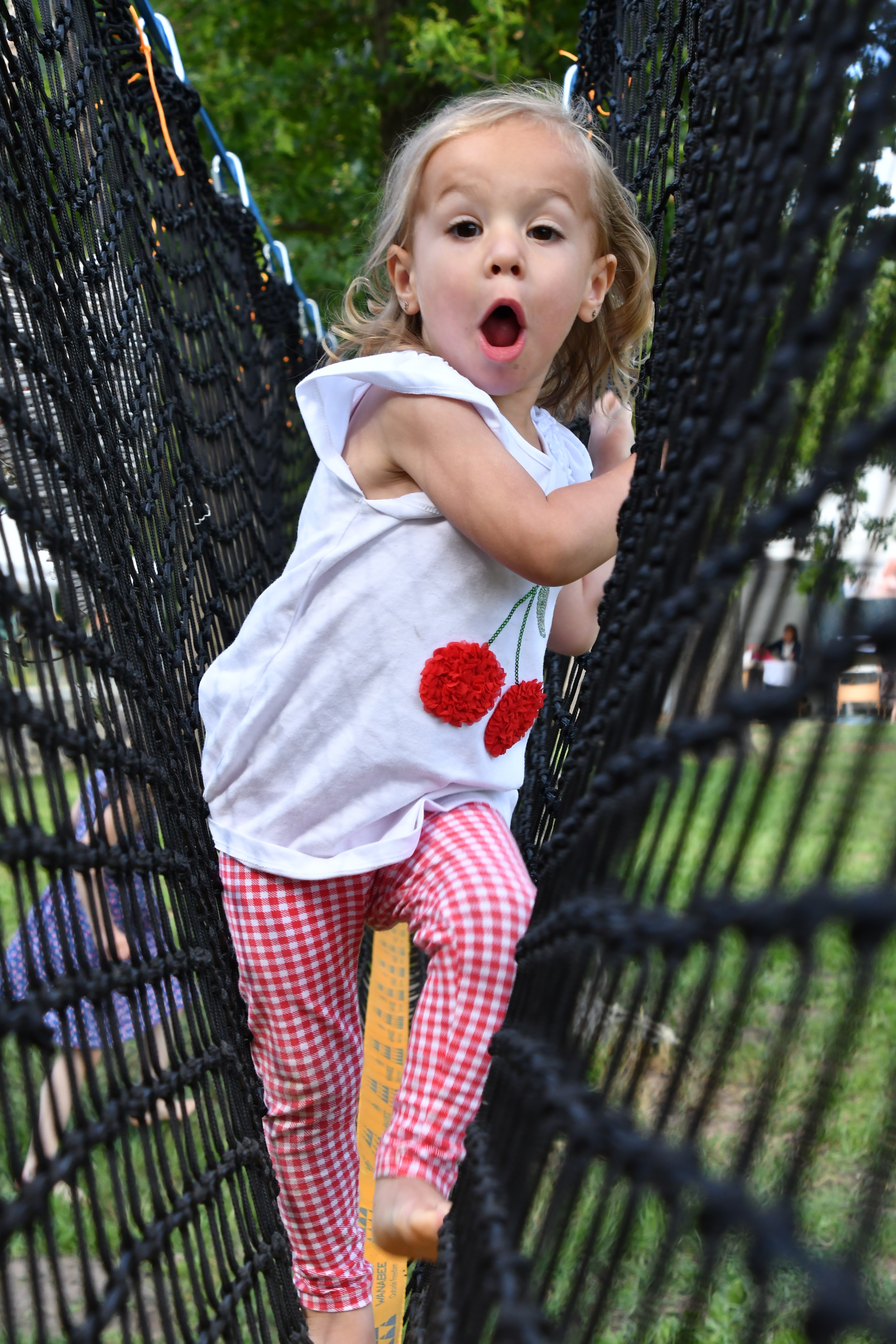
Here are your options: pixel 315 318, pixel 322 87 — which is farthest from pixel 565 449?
pixel 322 87

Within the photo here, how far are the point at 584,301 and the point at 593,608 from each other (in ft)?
1.01

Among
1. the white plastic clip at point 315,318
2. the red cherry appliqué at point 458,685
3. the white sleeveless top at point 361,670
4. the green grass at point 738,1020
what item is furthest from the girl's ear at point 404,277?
the white plastic clip at point 315,318

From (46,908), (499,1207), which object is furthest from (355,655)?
(46,908)

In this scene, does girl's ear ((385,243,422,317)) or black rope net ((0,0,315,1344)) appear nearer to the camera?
black rope net ((0,0,315,1344))

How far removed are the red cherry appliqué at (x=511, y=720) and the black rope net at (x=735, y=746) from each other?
0.24 metres

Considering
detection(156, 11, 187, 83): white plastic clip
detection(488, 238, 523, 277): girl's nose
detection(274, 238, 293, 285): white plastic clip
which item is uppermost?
detection(156, 11, 187, 83): white plastic clip

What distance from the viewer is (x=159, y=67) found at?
1.50 meters

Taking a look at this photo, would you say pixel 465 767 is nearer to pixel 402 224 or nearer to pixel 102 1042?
pixel 102 1042

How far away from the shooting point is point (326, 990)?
1093 mm

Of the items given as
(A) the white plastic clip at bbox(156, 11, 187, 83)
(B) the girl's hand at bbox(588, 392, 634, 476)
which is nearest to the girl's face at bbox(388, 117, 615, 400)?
(B) the girl's hand at bbox(588, 392, 634, 476)

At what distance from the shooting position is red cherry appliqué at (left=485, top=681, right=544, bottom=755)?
3.54ft

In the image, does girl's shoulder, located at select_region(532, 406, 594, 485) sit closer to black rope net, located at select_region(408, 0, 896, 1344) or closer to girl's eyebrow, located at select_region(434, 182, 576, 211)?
girl's eyebrow, located at select_region(434, 182, 576, 211)

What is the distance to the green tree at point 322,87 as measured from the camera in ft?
10.7

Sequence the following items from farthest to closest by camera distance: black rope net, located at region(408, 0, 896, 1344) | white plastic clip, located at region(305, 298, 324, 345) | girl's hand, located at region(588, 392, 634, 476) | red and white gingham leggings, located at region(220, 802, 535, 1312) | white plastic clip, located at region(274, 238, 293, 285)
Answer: white plastic clip, located at region(305, 298, 324, 345), white plastic clip, located at region(274, 238, 293, 285), girl's hand, located at region(588, 392, 634, 476), red and white gingham leggings, located at region(220, 802, 535, 1312), black rope net, located at region(408, 0, 896, 1344)
